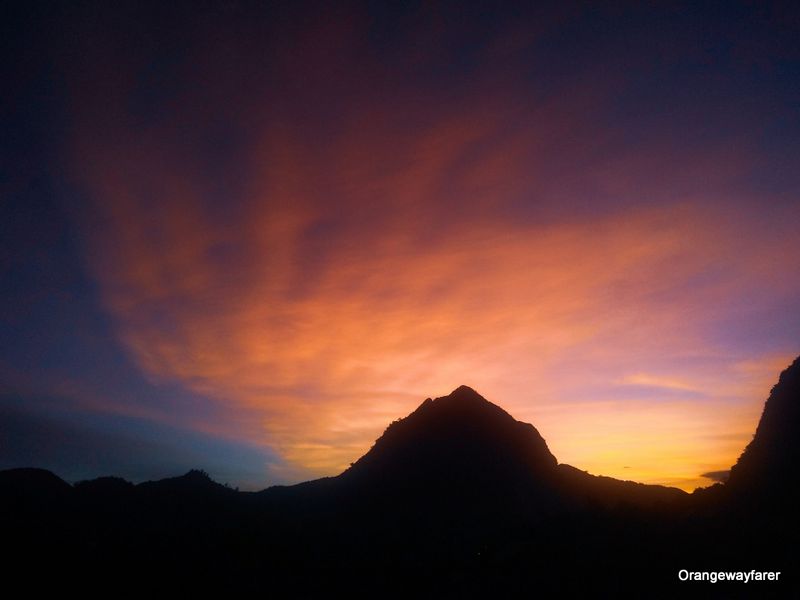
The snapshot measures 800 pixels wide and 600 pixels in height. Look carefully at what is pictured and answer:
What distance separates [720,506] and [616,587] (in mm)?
22572

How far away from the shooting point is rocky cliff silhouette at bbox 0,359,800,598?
105 ft

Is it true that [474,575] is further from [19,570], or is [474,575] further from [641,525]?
[19,570]

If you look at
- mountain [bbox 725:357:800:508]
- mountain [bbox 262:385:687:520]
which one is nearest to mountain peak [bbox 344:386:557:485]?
mountain [bbox 262:385:687:520]

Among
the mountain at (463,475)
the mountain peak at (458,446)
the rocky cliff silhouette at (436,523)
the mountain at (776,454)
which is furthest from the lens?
the mountain peak at (458,446)

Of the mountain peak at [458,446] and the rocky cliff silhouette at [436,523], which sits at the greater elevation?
the mountain peak at [458,446]

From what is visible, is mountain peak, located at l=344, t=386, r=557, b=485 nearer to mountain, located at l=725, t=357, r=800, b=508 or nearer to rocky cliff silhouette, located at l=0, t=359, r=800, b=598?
rocky cliff silhouette, located at l=0, t=359, r=800, b=598

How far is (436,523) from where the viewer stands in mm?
64812

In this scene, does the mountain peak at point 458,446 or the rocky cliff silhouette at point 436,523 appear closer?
the rocky cliff silhouette at point 436,523

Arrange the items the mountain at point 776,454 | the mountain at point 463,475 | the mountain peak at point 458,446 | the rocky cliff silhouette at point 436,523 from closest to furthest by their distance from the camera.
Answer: the rocky cliff silhouette at point 436,523 < the mountain at point 776,454 < the mountain at point 463,475 < the mountain peak at point 458,446

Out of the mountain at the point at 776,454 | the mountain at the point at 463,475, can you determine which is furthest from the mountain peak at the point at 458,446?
the mountain at the point at 776,454

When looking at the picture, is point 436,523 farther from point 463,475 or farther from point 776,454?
point 776,454

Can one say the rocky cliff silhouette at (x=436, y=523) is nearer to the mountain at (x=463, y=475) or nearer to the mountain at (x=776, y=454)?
the mountain at (x=776, y=454)

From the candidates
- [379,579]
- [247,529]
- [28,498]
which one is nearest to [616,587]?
[379,579]

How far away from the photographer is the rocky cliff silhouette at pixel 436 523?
105 ft
